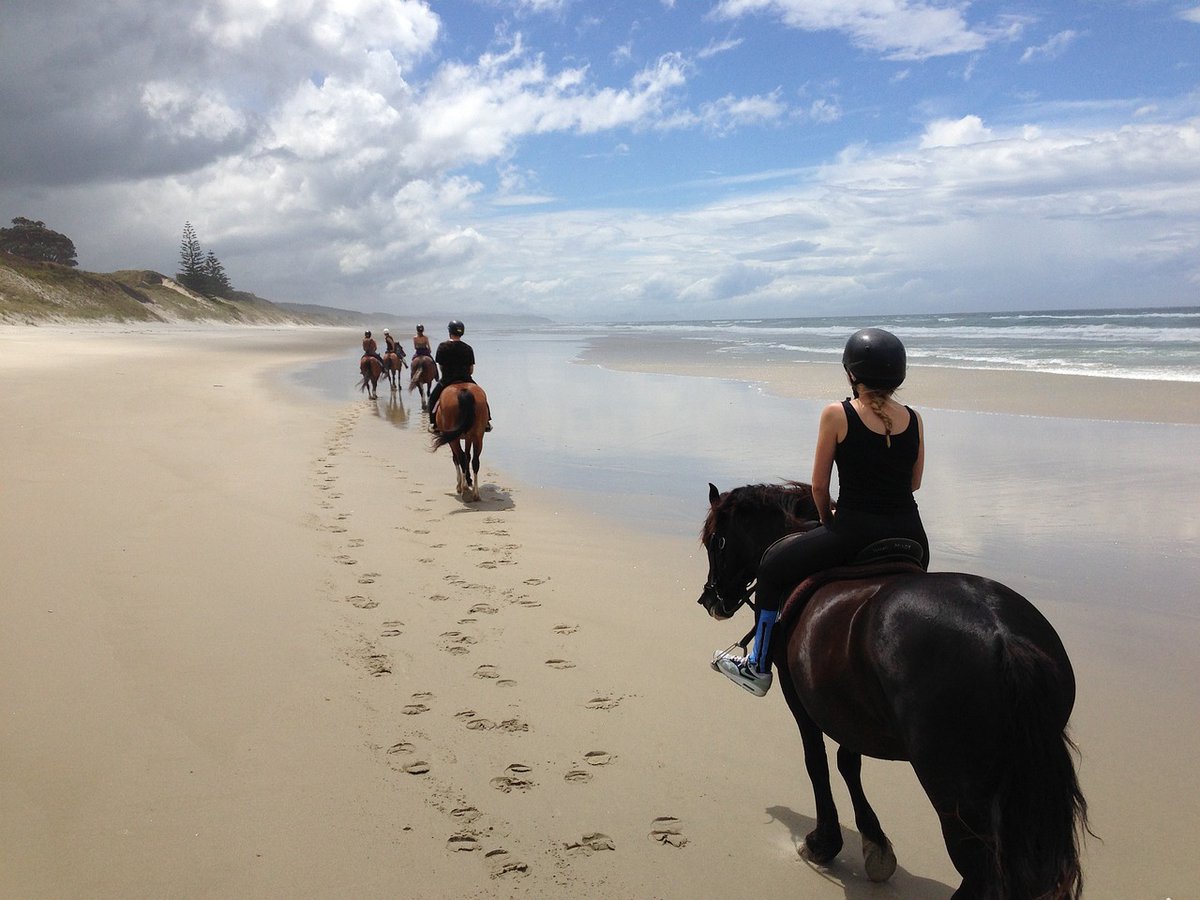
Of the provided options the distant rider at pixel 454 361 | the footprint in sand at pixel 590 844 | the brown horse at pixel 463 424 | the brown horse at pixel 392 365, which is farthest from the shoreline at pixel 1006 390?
the footprint in sand at pixel 590 844

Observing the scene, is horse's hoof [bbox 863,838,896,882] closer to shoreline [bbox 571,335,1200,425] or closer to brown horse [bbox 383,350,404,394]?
shoreline [bbox 571,335,1200,425]

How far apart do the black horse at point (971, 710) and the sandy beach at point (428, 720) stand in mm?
891

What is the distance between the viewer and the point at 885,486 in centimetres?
320

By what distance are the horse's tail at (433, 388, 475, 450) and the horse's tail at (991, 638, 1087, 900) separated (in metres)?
7.85

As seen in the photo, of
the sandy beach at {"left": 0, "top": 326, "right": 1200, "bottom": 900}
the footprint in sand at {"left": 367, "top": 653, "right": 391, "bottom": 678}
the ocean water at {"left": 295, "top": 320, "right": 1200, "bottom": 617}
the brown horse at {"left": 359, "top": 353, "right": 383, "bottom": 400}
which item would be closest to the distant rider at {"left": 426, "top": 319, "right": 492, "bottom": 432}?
the ocean water at {"left": 295, "top": 320, "right": 1200, "bottom": 617}

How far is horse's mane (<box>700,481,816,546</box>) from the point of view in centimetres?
375

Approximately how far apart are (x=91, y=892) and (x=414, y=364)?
50.7ft

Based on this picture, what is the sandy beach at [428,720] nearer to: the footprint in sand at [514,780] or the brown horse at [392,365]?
the footprint in sand at [514,780]

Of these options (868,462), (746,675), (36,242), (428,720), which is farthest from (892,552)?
(36,242)

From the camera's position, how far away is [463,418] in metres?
9.73

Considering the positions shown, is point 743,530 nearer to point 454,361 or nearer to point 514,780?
point 514,780

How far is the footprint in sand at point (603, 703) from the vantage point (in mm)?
4527

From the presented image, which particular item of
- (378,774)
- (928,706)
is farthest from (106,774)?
(928,706)

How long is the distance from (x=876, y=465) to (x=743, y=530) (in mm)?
852
